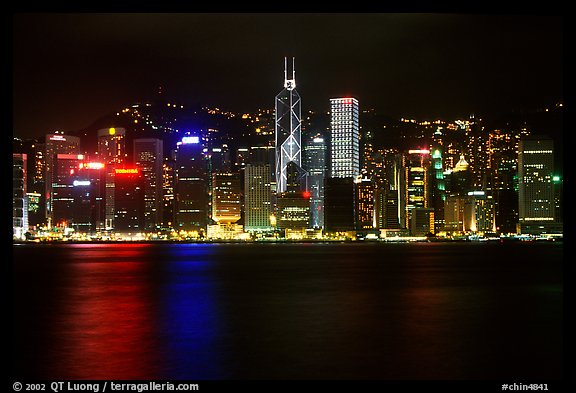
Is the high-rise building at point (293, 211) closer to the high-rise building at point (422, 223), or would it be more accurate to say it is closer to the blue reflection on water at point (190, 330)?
the high-rise building at point (422, 223)

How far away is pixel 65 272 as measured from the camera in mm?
35219

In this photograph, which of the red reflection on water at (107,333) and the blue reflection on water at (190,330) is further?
the blue reflection on water at (190,330)

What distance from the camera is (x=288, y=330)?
1452 cm

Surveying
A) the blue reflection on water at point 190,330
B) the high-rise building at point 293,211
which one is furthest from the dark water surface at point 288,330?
the high-rise building at point 293,211

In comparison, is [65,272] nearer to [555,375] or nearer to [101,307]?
[101,307]

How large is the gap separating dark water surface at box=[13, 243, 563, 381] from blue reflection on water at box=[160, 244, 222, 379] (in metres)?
0.03

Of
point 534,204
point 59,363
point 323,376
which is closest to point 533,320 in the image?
point 323,376

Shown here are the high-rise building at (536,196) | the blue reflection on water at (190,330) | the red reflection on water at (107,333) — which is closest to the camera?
the red reflection on water at (107,333)

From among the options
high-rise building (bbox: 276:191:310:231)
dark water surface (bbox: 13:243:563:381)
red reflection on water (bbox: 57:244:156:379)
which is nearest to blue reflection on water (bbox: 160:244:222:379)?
dark water surface (bbox: 13:243:563:381)

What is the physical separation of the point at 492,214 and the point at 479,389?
98645mm

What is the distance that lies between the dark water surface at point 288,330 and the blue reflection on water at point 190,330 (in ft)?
0.09

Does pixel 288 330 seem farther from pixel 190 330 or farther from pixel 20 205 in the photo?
pixel 20 205

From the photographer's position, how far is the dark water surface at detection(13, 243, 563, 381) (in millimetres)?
10516

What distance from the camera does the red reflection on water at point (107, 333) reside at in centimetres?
1032
